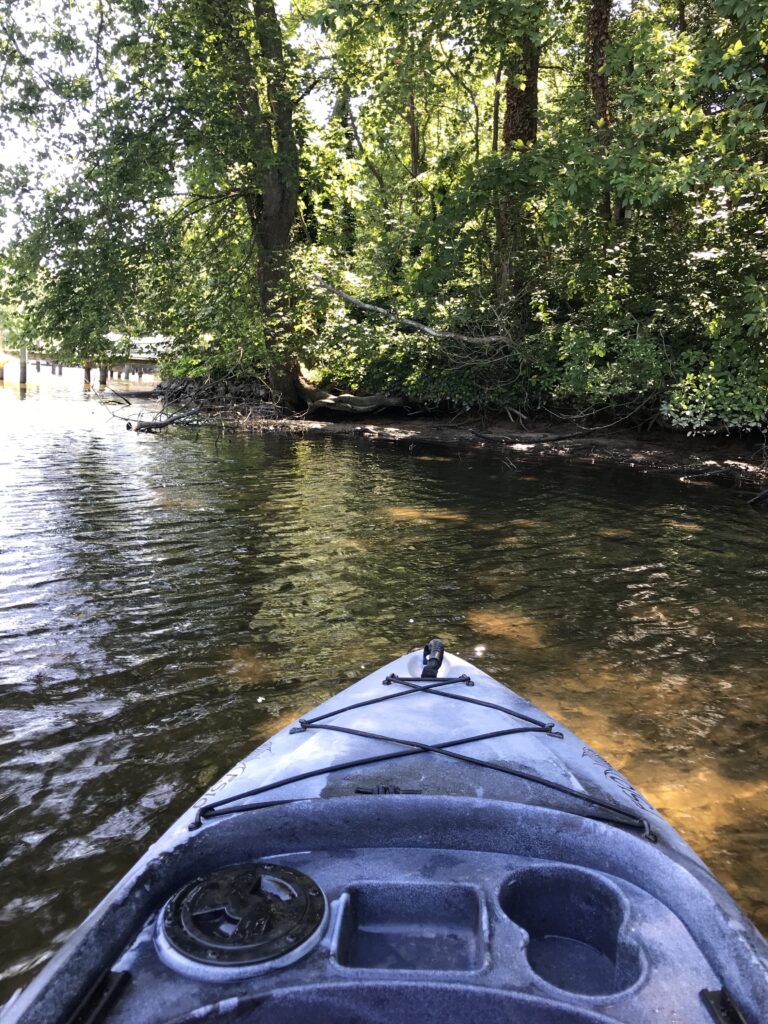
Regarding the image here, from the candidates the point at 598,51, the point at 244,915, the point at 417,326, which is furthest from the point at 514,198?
the point at 244,915

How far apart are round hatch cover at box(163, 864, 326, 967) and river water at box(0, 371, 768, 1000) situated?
107 cm

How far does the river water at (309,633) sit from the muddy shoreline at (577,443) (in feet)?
9.45

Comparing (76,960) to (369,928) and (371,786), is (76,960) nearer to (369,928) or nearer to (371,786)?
(369,928)

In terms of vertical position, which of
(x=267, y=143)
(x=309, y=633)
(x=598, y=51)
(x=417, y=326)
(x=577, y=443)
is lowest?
(x=309, y=633)

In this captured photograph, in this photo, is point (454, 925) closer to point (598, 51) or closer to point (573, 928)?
point (573, 928)

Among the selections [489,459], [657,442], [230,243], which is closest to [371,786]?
[489,459]

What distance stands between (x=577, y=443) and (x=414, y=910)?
17.3 m

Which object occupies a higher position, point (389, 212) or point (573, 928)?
point (389, 212)

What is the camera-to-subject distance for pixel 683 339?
631 inches

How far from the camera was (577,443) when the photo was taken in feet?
61.4

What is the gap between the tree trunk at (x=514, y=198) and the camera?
15852 mm

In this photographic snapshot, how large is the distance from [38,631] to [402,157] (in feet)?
84.7

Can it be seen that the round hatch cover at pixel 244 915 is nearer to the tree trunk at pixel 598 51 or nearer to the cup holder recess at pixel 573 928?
the cup holder recess at pixel 573 928

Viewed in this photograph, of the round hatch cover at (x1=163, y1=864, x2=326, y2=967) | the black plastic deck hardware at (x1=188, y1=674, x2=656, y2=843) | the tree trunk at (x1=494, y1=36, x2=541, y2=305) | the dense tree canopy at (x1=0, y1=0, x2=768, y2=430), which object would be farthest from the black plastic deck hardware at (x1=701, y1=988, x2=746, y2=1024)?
the tree trunk at (x1=494, y1=36, x2=541, y2=305)
